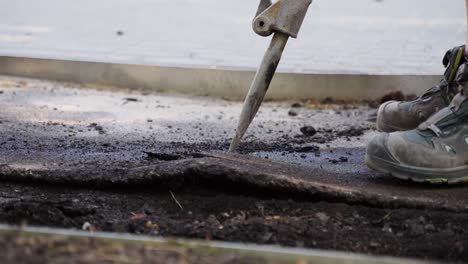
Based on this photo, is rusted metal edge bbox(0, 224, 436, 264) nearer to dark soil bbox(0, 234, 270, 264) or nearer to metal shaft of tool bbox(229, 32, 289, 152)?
dark soil bbox(0, 234, 270, 264)

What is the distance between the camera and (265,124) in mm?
3998

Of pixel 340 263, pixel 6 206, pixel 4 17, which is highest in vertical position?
pixel 340 263

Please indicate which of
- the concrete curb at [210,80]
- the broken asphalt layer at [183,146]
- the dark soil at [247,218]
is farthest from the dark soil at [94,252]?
the concrete curb at [210,80]

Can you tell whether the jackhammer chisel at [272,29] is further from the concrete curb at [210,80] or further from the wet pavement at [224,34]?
the wet pavement at [224,34]

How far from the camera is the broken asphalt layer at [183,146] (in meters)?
2.47

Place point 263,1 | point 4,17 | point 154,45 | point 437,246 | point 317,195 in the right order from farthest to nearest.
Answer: point 4,17, point 154,45, point 263,1, point 317,195, point 437,246

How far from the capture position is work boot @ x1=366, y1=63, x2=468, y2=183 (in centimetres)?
265

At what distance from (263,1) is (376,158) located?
28.8 inches

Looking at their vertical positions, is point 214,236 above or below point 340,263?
below

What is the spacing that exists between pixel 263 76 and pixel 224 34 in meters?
3.34

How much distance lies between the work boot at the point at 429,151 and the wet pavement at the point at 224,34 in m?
2.06

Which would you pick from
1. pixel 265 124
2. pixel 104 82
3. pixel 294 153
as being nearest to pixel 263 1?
pixel 294 153

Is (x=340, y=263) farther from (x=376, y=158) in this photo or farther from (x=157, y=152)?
(x=157, y=152)

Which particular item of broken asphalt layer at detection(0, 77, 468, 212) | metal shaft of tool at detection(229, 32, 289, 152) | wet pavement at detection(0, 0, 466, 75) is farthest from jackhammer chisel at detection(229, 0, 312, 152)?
wet pavement at detection(0, 0, 466, 75)
